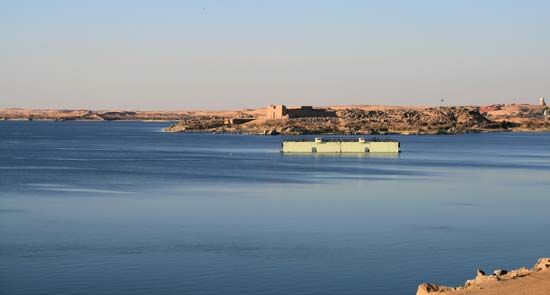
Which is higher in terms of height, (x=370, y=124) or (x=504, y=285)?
(x=504, y=285)

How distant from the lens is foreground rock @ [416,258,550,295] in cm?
1519

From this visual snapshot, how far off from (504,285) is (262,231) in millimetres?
12468

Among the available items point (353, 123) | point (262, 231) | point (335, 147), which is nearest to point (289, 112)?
point (353, 123)

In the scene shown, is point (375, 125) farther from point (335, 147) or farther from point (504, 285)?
point (504, 285)

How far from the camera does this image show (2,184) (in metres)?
47.2

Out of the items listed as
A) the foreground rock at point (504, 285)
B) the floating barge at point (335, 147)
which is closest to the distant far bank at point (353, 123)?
the floating barge at point (335, 147)

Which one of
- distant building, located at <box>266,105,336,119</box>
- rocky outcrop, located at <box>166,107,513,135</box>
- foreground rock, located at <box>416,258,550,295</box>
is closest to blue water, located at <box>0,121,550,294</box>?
foreground rock, located at <box>416,258,550,295</box>

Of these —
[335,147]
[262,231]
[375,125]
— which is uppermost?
[375,125]

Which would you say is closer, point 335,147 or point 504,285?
point 504,285

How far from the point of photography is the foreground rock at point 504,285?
15194 mm

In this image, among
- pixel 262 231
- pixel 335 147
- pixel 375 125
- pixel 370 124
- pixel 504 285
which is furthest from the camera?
pixel 370 124

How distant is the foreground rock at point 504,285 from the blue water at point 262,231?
222 centimetres

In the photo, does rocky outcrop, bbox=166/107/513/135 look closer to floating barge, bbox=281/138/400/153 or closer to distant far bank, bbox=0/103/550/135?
distant far bank, bbox=0/103/550/135

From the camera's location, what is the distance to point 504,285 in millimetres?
15766
